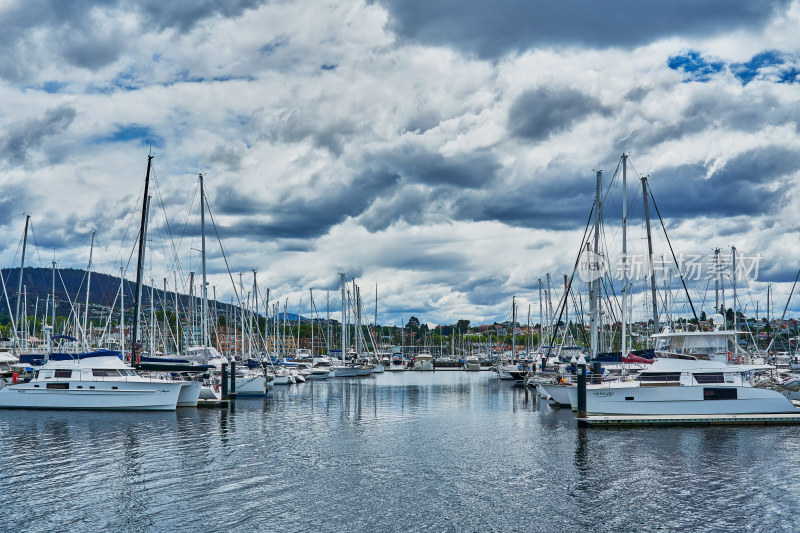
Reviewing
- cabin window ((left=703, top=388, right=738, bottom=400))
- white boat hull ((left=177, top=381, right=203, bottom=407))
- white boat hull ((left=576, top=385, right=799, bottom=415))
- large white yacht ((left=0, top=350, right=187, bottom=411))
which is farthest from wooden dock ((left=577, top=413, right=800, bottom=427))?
large white yacht ((left=0, top=350, right=187, bottom=411))

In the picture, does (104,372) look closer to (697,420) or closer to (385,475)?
(385,475)

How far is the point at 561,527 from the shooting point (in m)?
23.9

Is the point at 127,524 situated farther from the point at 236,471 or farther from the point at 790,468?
the point at 790,468

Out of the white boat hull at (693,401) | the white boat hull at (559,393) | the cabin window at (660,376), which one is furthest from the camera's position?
the white boat hull at (559,393)

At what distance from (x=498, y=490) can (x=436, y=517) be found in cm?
484

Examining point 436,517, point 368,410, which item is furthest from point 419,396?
point 436,517

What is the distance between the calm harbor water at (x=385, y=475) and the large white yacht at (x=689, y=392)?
99.7 inches

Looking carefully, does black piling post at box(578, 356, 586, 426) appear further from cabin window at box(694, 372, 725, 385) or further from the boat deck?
cabin window at box(694, 372, 725, 385)

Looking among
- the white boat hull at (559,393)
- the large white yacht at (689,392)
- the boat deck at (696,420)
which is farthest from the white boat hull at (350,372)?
the boat deck at (696,420)

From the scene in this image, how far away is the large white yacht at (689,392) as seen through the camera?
157ft

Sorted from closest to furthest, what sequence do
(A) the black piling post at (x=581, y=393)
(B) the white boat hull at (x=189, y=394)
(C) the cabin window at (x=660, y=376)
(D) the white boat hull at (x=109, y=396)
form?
(A) the black piling post at (x=581, y=393) < (C) the cabin window at (x=660, y=376) < (D) the white boat hull at (x=109, y=396) < (B) the white boat hull at (x=189, y=394)

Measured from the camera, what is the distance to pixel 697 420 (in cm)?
4697

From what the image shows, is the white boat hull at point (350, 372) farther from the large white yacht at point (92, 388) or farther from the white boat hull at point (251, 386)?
the large white yacht at point (92, 388)

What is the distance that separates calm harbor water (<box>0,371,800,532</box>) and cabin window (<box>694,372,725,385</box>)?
375 centimetres
